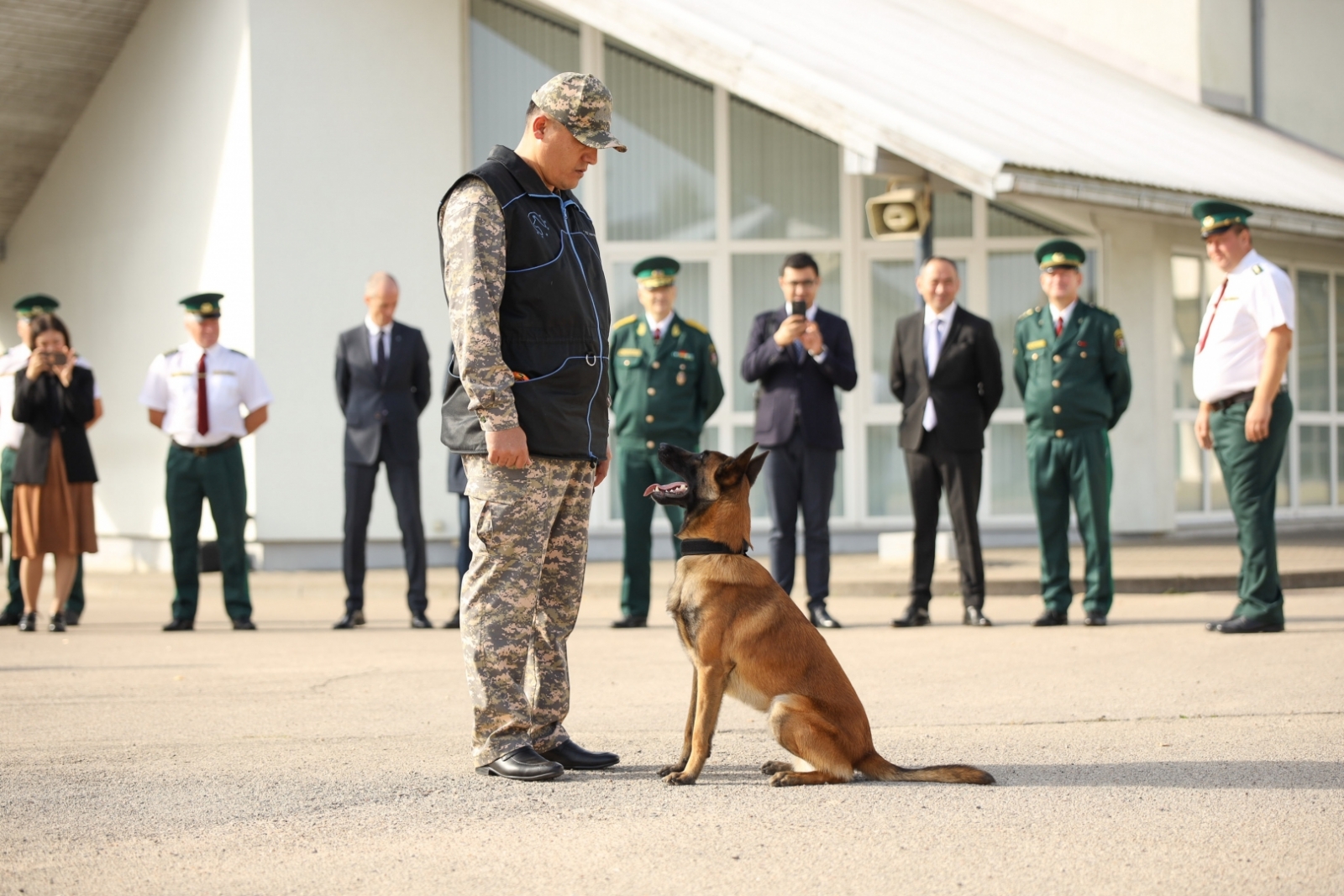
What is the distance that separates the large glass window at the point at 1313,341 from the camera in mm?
17016

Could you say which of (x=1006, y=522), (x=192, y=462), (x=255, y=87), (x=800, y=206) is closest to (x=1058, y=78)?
(x=800, y=206)

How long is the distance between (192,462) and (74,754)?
Answer: 474cm

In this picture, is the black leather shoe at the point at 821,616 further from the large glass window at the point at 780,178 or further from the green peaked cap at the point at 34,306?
the large glass window at the point at 780,178

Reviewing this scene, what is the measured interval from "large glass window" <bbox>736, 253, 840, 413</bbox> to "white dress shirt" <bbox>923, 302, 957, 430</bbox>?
18.4 ft

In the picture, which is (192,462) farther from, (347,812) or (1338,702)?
(1338,702)

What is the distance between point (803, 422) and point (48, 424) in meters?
5.13

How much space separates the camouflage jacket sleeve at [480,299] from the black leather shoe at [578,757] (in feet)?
3.75

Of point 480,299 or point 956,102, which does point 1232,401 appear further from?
point 956,102

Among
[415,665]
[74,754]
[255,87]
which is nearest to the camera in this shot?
[74,754]

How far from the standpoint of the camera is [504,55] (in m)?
14.9

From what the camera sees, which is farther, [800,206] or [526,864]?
[800,206]

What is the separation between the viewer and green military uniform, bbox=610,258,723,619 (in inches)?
369

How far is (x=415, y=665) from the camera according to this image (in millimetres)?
7594

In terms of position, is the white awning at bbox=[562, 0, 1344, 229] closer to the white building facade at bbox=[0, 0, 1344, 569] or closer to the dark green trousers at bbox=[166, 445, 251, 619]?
the white building facade at bbox=[0, 0, 1344, 569]
